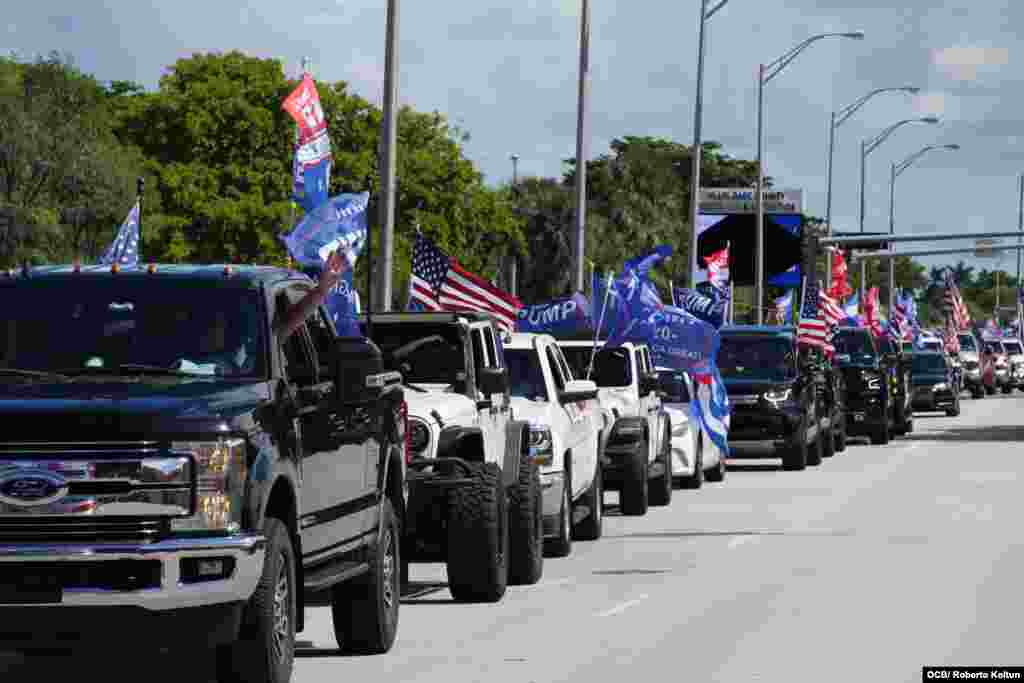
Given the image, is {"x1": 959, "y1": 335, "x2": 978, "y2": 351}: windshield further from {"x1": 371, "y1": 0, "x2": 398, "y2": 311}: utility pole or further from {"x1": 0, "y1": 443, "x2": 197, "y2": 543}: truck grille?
{"x1": 0, "y1": 443, "x2": 197, "y2": 543}: truck grille

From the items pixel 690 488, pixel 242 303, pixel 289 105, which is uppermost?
pixel 289 105

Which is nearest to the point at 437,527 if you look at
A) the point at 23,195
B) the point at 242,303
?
the point at 242,303

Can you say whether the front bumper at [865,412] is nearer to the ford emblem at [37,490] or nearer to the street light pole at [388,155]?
the street light pole at [388,155]

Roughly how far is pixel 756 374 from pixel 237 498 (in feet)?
87.3

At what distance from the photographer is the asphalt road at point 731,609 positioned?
12977mm

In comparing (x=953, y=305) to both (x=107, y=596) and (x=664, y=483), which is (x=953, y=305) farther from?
(x=107, y=596)

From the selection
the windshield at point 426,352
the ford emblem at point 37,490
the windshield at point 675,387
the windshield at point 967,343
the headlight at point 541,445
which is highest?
the windshield at point 967,343

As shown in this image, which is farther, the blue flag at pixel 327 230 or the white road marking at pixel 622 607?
the blue flag at pixel 327 230

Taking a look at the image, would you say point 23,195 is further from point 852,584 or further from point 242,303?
point 242,303

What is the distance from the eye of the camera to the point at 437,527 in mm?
16172

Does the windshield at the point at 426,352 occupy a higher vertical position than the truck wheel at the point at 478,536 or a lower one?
Result: higher

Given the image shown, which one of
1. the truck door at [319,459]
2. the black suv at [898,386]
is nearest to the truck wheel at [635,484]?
the truck door at [319,459]

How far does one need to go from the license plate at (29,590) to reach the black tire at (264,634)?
0.88 metres

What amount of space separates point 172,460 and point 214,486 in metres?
0.21
